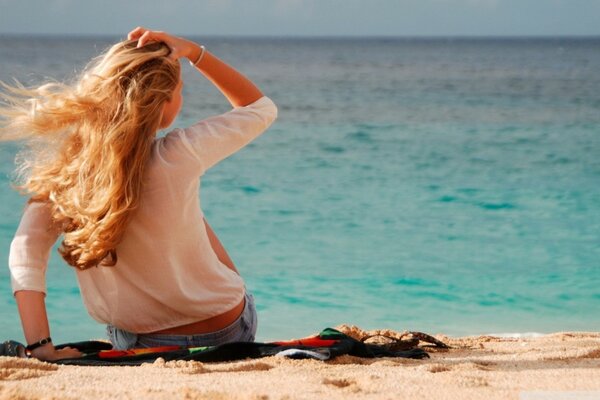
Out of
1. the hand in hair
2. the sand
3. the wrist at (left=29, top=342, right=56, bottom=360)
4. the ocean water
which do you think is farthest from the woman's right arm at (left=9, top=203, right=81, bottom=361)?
the ocean water

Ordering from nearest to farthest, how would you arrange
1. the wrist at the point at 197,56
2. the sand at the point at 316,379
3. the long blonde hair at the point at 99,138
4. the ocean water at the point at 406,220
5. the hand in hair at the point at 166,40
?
the sand at the point at 316,379 → the long blonde hair at the point at 99,138 → the hand in hair at the point at 166,40 → the wrist at the point at 197,56 → the ocean water at the point at 406,220

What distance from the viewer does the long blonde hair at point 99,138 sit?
2.43 m

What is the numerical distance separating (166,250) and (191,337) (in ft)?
1.04

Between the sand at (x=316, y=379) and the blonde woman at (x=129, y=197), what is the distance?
0.25 metres

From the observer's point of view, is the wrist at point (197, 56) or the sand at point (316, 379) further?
the wrist at point (197, 56)

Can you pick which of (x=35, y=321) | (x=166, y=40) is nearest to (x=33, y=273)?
(x=35, y=321)

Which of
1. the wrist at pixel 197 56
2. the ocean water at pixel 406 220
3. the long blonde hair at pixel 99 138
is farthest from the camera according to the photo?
the ocean water at pixel 406 220

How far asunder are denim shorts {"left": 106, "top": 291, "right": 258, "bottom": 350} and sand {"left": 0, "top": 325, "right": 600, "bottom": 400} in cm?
24

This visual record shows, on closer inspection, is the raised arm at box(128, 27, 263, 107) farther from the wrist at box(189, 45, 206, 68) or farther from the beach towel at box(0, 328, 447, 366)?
the beach towel at box(0, 328, 447, 366)

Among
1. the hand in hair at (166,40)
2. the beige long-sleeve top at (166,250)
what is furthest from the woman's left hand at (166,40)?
the beige long-sleeve top at (166,250)

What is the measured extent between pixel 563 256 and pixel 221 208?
3480mm

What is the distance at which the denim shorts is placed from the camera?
8.98 ft

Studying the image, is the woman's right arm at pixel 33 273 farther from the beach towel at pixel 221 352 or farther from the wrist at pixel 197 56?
the wrist at pixel 197 56

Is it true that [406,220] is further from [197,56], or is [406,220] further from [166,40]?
[166,40]
